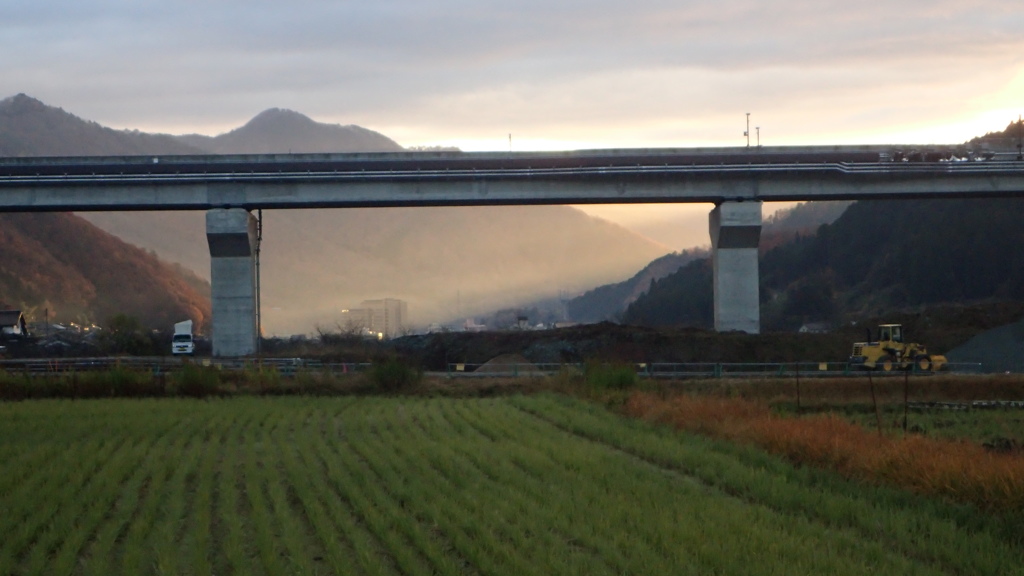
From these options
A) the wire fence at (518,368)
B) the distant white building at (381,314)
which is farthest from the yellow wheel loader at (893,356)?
the distant white building at (381,314)

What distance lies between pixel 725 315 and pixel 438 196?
1518 cm

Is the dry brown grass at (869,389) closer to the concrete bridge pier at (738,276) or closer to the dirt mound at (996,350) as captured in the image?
the dirt mound at (996,350)

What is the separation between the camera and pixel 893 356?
134ft

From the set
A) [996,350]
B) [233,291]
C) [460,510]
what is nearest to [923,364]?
[996,350]

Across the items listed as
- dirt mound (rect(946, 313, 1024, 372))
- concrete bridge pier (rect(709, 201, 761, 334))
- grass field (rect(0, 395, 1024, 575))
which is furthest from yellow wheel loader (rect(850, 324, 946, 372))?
grass field (rect(0, 395, 1024, 575))

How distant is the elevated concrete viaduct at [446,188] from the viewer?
154ft

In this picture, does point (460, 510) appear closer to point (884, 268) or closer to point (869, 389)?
point (869, 389)

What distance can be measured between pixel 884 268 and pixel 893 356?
4519 cm

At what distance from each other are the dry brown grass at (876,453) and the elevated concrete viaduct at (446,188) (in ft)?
87.3

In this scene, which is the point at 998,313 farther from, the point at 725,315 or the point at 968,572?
the point at 968,572

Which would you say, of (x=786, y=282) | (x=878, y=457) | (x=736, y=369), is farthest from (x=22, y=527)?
(x=786, y=282)

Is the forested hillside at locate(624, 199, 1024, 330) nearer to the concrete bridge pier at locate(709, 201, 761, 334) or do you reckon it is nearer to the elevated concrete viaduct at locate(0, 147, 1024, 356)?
the elevated concrete viaduct at locate(0, 147, 1024, 356)

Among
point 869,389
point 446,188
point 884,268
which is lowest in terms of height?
point 869,389

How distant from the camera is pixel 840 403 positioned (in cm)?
3120
